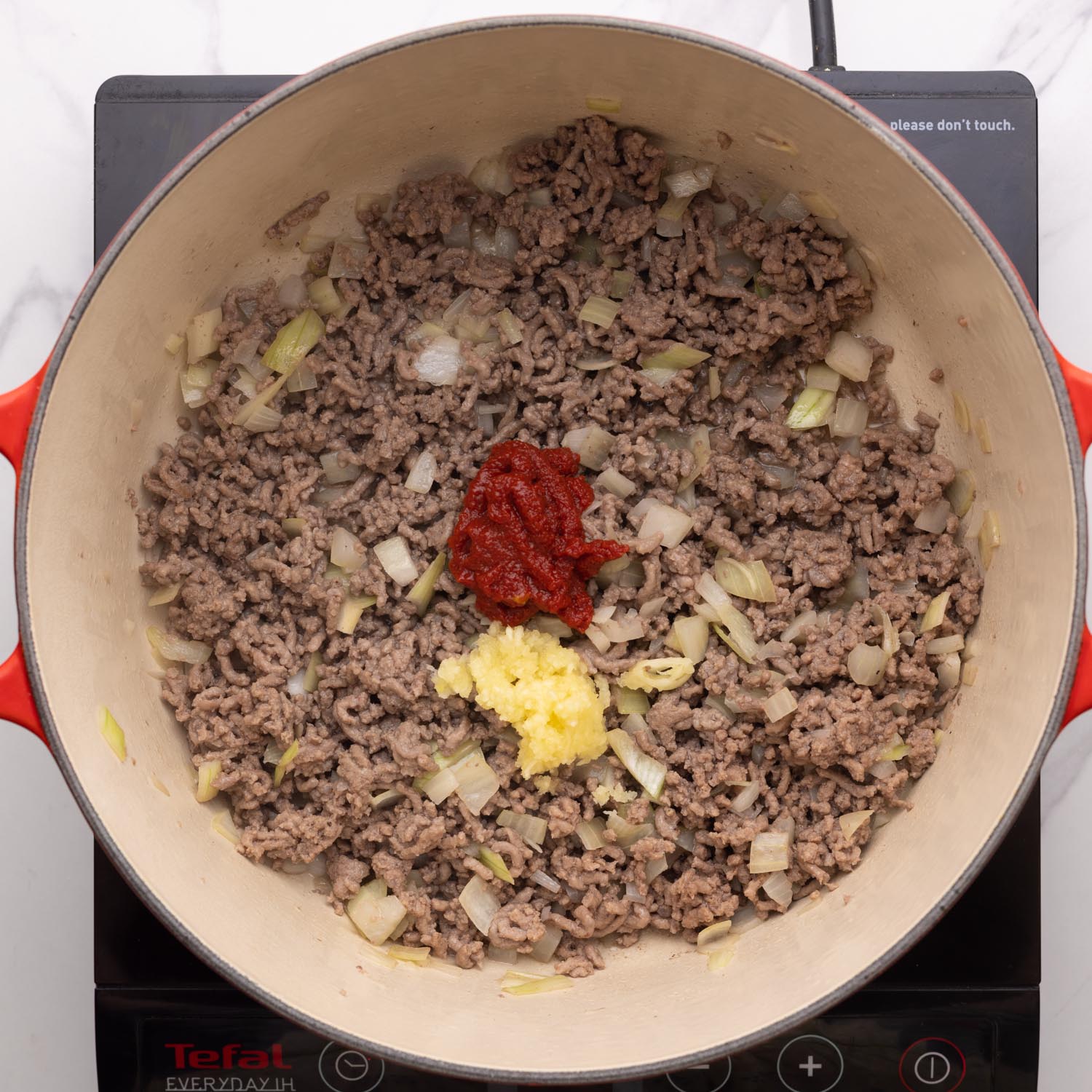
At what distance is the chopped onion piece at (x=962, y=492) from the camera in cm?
183

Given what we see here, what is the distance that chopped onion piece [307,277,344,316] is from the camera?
6.32 feet

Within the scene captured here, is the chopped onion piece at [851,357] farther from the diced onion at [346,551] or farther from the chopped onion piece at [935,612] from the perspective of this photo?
the diced onion at [346,551]

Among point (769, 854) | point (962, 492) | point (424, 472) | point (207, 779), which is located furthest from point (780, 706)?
point (207, 779)

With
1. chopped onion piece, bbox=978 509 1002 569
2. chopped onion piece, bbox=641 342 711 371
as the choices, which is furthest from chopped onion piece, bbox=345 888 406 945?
chopped onion piece, bbox=978 509 1002 569

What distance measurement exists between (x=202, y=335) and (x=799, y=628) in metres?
1.18

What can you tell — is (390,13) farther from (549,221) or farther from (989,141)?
(989,141)

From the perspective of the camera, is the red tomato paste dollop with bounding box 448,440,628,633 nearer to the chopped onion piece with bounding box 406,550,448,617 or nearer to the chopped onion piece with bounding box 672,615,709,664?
the chopped onion piece with bounding box 406,550,448,617

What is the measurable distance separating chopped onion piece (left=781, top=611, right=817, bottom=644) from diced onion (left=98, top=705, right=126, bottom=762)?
45.1 inches

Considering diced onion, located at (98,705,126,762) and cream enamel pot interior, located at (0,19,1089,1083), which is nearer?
cream enamel pot interior, located at (0,19,1089,1083)

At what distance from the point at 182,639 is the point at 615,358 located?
36.9 inches

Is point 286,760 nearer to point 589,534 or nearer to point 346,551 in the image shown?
point 346,551

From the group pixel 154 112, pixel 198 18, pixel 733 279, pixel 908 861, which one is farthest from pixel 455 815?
pixel 198 18

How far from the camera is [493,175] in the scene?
1.90 metres

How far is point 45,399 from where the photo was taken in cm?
148
